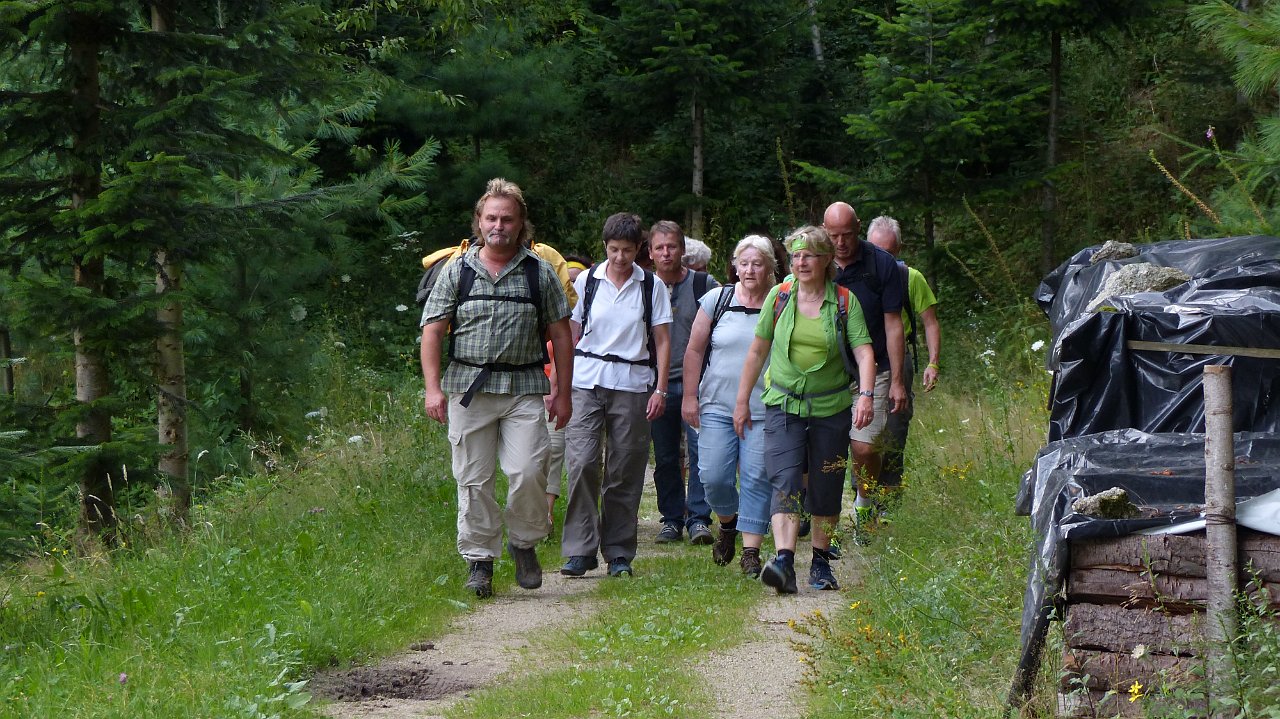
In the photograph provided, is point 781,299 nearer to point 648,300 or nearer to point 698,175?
point 648,300

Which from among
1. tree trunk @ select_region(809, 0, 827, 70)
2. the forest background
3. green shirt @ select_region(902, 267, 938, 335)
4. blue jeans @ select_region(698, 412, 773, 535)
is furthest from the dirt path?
tree trunk @ select_region(809, 0, 827, 70)

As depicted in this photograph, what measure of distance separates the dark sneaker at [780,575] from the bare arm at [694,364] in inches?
45.9

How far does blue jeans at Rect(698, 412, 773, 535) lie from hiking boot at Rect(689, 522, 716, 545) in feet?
2.67

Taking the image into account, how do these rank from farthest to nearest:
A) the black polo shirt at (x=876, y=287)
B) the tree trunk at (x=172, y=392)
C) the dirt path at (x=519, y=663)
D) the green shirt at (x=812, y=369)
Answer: the tree trunk at (x=172, y=392) < the black polo shirt at (x=876, y=287) < the green shirt at (x=812, y=369) < the dirt path at (x=519, y=663)

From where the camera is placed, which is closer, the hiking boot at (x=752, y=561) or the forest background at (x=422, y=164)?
the hiking boot at (x=752, y=561)

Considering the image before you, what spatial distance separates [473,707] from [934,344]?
4.48m

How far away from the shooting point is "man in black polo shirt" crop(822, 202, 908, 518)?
762 centimetres

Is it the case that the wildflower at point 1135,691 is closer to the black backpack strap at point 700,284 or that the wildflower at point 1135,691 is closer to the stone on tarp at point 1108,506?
the stone on tarp at point 1108,506

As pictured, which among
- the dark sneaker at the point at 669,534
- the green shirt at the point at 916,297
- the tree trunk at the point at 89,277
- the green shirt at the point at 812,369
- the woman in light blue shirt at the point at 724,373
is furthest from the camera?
the dark sneaker at the point at 669,534

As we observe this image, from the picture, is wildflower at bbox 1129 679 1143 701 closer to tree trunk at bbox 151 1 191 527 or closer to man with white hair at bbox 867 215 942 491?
man with white hair at bbox 867 215 942 491

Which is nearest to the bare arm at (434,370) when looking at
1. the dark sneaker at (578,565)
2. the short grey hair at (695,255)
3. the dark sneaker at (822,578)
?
the dark sneaker at (578,565)

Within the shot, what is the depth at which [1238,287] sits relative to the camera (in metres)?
5.58

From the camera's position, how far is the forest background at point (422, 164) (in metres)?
8.23

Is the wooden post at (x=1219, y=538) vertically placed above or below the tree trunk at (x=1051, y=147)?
below
